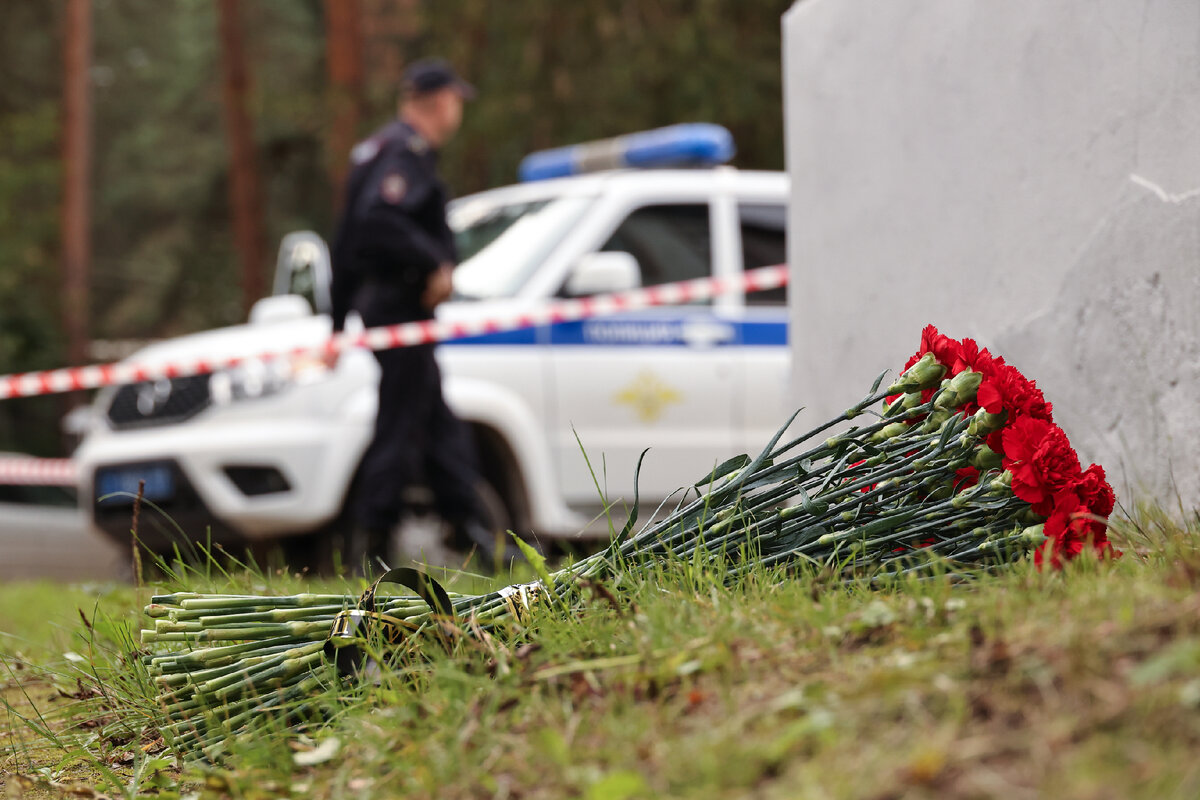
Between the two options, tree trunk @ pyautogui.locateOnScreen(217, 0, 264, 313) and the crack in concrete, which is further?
tree trunk @ pyautogui.locateOnScreen(217, 0, 264, 313)

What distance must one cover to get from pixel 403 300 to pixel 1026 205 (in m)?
3.28

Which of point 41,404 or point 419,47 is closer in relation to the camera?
point 419,47

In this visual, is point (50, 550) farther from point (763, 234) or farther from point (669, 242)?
point (763, 234)

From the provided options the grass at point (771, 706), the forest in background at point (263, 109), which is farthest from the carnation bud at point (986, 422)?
the forest in background at point (263, 109)

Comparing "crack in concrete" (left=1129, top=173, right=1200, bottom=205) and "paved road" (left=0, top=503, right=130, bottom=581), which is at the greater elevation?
"crack in concrete" (left=1129, top=173, right=1200, bottom=205)

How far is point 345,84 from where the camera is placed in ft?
52.3

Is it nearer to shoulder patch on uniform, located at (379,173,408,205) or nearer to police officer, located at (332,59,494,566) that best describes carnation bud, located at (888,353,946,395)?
police officer, located at (332,59,494,566)

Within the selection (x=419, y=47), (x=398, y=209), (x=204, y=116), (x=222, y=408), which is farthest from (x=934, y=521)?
(x=204, y=116)

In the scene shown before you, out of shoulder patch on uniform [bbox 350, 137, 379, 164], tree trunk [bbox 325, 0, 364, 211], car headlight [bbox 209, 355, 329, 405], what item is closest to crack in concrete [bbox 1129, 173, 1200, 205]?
shoulder patch on uniform [bbox 350, 137, 379, 164]

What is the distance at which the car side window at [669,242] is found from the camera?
686cm

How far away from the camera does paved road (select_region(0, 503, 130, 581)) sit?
8930 mm

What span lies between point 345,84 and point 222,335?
33.4 feet

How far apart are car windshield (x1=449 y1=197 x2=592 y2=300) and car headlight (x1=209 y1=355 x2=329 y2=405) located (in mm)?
895

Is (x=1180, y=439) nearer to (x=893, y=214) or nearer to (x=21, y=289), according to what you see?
(x=893, y=214)
